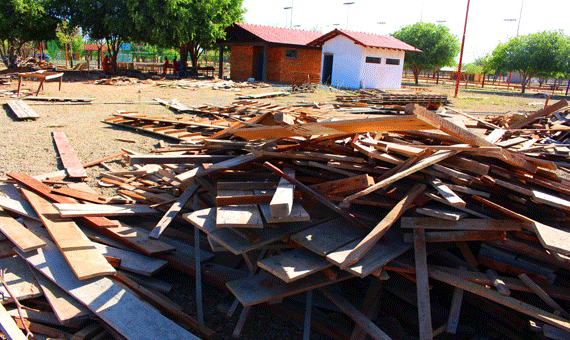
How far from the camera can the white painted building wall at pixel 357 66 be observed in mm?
29188

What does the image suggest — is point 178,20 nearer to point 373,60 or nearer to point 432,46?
point 373,60

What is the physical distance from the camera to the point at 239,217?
3223 mm

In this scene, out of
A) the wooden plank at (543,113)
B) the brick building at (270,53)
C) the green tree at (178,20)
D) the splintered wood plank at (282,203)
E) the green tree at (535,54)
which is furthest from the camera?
the green tree at (535,54)

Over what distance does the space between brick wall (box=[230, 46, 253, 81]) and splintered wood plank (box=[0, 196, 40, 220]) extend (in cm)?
3077

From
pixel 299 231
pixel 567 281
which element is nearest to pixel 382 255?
pixel 299 231

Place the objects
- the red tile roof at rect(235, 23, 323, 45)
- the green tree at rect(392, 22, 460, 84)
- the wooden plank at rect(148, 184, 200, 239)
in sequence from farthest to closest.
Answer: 1. the green tree at rect(392, 22, 460, 84)
2. the red tile roof at rect(235, 23, 323, 45)
3. the wooden plank at rect(148, 184, 200, 239)

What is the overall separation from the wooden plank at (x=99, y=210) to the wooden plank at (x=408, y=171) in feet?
8.50

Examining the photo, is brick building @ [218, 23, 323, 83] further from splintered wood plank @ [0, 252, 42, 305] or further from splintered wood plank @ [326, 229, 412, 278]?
splintered wood plank @ [326, 229, 412, 278]

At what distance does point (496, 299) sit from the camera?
118 inches

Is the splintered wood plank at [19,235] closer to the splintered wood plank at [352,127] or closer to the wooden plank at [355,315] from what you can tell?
the splintered wood plank at [352,127]

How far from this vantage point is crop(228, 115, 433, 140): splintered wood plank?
3.43m

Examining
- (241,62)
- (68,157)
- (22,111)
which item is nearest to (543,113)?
Result: (68,157)

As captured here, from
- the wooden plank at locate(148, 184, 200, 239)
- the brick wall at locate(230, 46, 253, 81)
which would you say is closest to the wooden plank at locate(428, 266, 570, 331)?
the wooden plank at locate(148, 184, 200, 239)

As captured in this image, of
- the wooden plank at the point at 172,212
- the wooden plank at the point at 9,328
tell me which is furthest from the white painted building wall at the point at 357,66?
the wooden plank at the point at 9,328
